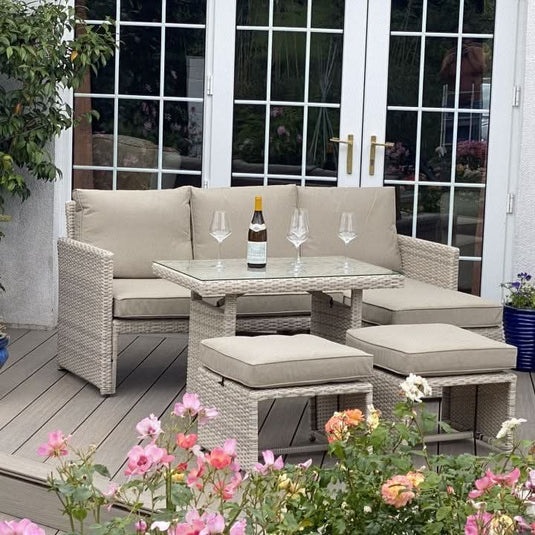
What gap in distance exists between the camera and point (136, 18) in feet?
22.6

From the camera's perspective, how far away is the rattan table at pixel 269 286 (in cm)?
482

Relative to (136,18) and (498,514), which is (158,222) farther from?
(498,514)

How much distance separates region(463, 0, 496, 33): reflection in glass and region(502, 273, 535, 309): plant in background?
142cm

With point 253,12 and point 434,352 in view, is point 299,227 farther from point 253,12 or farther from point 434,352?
point 253,12

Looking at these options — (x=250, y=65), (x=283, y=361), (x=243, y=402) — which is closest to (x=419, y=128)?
(x=250, y=65)

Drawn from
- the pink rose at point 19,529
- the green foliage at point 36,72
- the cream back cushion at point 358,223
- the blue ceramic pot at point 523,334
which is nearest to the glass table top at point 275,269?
the cream back cushion at point 358,223

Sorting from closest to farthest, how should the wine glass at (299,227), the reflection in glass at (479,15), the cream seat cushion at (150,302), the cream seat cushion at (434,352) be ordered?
1. the cream seat cushion at (434,352)
2. the wine glass at (299,227)
3. the cream seat cushion at (150,302)
4. the reflection in glass at (479,15)

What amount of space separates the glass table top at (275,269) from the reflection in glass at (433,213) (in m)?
1.65

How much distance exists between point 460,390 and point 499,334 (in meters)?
0.66

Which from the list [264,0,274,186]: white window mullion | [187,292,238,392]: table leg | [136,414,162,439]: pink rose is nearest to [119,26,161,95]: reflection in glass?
[264,0,274,186]: white window mullion

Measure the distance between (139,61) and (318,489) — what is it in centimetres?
494

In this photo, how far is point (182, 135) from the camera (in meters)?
6.98

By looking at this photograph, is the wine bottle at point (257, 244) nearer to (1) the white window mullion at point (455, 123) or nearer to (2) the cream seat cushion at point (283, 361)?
(2) the cream seat cushion at point (283, 361)

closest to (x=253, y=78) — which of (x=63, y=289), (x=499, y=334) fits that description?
(x=63, y=289)
